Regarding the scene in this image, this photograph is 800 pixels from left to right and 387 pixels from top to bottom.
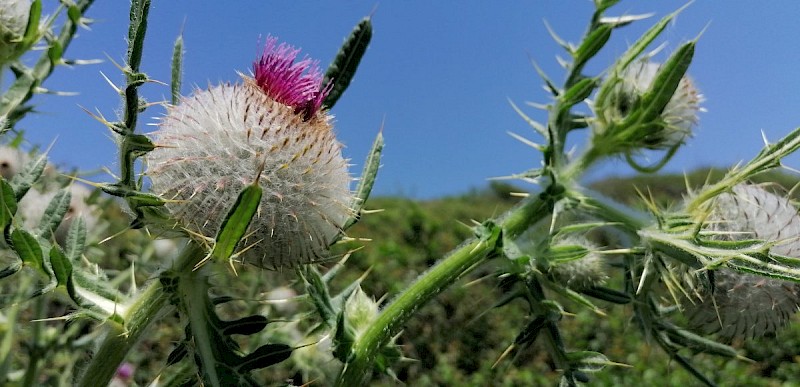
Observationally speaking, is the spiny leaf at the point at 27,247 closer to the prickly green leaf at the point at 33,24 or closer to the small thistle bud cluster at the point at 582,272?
the prickly green leaf at the point at 33,24

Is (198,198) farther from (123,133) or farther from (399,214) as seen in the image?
(399,214)

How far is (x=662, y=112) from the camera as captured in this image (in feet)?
8.84

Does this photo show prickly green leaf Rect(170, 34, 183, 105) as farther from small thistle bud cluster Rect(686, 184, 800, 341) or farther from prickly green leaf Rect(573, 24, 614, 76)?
small thistle bud cluster Rect(686, 184, 800, 341)

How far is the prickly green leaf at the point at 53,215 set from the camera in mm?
1907

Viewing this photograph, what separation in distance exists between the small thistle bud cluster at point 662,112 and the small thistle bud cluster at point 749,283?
33cm

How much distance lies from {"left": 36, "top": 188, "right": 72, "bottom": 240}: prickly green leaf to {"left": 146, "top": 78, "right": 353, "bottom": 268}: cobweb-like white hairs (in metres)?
0.33

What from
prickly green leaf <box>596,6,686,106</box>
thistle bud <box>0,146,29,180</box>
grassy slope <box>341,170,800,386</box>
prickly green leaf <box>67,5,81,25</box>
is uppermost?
prickly green leaf <box>67,5,81,25</box>

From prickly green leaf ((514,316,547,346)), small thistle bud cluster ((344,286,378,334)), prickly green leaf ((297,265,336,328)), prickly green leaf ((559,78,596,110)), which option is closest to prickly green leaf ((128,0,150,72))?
prickly green leaf ((297,265,336,328))

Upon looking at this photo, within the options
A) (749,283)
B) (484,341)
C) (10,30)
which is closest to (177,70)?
(10,30)

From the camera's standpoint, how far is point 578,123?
8.66 ft

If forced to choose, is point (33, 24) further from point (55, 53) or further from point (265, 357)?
point (265, 357)

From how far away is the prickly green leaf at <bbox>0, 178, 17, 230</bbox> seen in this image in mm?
1567

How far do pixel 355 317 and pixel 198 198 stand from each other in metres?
0.72

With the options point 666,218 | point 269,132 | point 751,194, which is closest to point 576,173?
point 666,218
